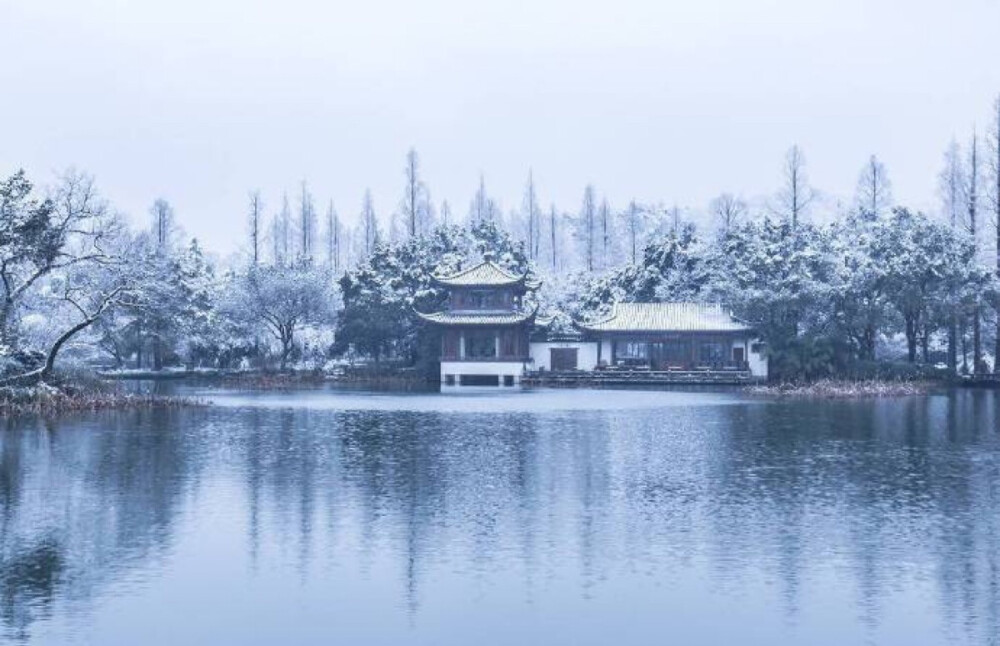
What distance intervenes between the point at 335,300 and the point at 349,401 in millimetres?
29821

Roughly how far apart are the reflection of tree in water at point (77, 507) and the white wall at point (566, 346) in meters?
37.5

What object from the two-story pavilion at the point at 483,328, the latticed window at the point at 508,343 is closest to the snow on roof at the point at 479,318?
the two-story pavilion at the point at 483,328

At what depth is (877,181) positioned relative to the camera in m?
74.8

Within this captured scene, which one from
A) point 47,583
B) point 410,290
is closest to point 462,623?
point 47,583

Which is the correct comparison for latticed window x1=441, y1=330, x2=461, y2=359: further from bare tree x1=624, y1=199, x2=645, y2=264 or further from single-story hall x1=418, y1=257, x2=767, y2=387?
bare tree x1=624, y1=199, x2=645, y2=264

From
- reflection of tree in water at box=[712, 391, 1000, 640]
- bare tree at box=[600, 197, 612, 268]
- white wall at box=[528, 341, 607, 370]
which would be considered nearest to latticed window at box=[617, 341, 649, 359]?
white wall at box=[528, 341, 607, 370]

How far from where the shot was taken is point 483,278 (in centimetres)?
6644

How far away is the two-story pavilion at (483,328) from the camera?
6488cm

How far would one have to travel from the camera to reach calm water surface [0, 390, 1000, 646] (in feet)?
37.6

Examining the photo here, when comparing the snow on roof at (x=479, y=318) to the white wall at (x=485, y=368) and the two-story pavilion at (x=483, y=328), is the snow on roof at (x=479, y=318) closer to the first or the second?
the two-story pavilion at (x=483, y=328)

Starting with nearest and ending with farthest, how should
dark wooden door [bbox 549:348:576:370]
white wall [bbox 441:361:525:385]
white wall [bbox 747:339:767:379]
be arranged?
1. white wall [bbox 747:339:767:379]
2. white wall [bbox 441:361:525:385]
3. dark wooden door [bbox 549:348:576:370]

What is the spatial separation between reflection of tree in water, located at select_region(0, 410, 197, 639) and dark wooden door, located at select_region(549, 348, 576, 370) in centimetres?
3756

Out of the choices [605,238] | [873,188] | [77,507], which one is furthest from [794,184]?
[77,507]

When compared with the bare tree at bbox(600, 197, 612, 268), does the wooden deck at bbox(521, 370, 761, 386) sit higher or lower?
lower
